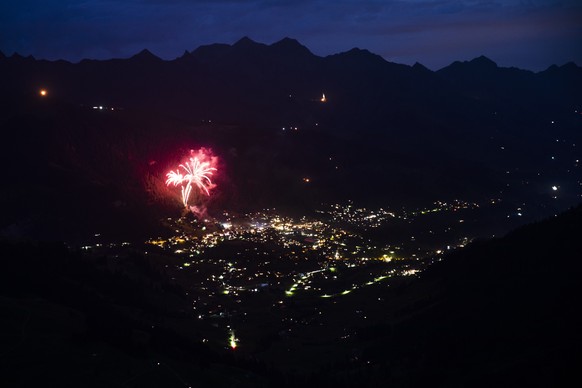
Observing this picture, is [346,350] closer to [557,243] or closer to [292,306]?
[292,306]

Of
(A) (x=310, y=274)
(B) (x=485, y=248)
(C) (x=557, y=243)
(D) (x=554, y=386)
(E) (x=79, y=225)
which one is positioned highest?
(E) (x=79, y=225)

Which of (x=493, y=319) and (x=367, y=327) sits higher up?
(x=367, y=327)

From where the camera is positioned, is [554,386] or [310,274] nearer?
[554,386]

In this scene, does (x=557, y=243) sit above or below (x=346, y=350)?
above

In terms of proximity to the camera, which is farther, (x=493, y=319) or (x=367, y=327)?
(x=367, y=327)

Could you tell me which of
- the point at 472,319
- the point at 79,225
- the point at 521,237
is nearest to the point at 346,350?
the point at 472,319

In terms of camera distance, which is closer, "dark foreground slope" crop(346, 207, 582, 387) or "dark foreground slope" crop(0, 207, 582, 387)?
"dark foreground slope" crop(0, 207, 582, 387)

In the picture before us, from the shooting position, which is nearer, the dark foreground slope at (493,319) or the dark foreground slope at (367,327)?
the dark foreground slope at (367,327)

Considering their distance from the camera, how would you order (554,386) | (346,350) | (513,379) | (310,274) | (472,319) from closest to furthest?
(554,386) < (513,379) < (472,319) < (346,350) < (310,274)
